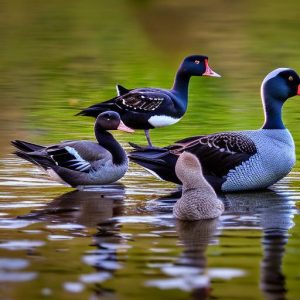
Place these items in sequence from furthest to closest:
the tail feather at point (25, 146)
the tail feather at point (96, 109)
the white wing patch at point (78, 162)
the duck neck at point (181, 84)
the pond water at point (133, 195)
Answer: the duck neck at point (181, 84) → the tail feather at point (96, 109) → the tail feather at point (25, 146) → the white wing patch at point (78, 162) → the pond water at point (133, 195)

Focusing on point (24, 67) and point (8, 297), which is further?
point (24, 67)

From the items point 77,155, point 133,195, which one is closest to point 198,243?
point 133,195

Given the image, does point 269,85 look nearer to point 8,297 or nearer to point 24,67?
point 8,297

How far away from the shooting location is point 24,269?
28.6 feet

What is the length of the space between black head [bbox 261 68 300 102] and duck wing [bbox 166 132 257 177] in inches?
37.0

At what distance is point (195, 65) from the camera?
1636cm

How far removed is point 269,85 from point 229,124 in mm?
3474

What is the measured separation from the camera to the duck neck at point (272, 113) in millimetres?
12664

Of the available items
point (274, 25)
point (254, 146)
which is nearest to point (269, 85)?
point (254, 146)

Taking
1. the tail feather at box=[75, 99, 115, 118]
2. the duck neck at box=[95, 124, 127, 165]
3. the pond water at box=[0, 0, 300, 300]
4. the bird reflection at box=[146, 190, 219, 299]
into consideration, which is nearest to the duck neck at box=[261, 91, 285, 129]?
the pond water at box=[0, 0, 300, 300]

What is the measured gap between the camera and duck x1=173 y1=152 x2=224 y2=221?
10555 millimetres

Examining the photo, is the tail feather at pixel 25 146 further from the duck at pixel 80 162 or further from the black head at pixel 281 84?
the black head at pixel 281 84

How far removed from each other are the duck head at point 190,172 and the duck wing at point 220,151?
1.17m

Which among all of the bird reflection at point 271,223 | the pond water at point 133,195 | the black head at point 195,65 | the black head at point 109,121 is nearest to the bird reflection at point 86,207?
the pond water at point 133,195
